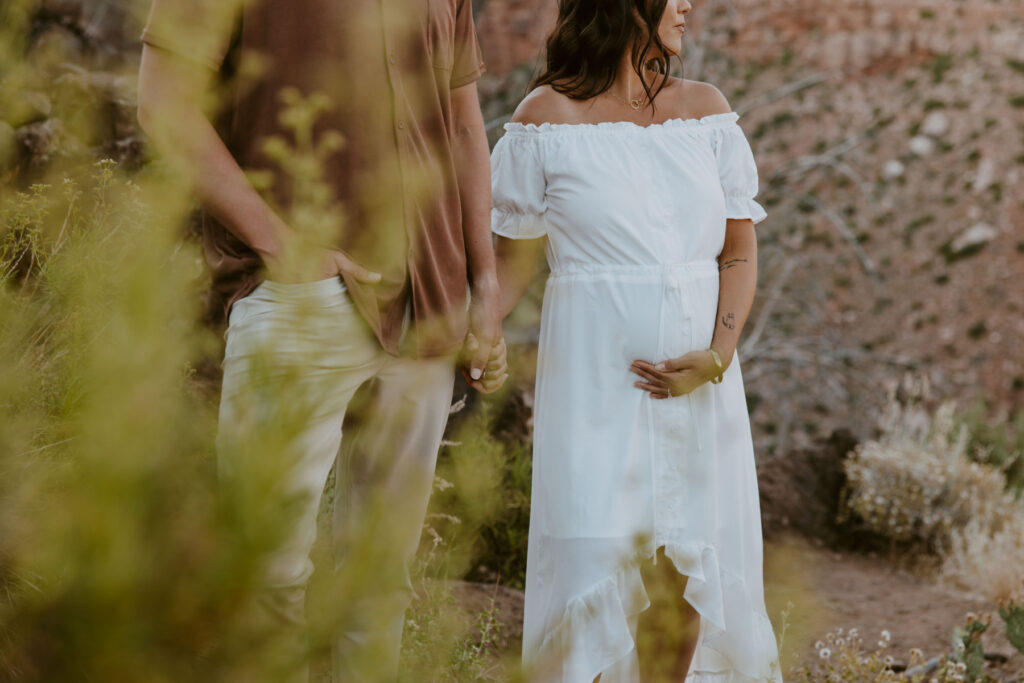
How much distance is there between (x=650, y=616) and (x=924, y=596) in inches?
138

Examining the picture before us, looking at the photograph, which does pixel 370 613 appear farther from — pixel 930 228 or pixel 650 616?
pixel 930 228

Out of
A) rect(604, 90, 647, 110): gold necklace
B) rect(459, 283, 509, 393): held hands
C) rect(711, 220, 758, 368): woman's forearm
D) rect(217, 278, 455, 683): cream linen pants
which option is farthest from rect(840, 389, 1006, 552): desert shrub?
rect(217, 278, 455, 683): cream linen pants

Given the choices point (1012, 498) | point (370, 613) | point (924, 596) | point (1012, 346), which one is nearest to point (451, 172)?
point (370, 613)

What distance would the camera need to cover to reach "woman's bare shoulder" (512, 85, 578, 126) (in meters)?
2.30

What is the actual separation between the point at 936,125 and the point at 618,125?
17.8m

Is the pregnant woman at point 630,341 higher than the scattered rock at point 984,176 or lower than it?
higher

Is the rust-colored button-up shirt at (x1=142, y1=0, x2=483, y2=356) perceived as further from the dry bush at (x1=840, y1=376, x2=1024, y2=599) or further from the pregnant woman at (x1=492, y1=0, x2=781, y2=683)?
the dry bush at (x1=840, y1=376, x2=1024, y2=599)

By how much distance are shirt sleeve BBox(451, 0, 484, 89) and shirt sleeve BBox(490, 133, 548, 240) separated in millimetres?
292

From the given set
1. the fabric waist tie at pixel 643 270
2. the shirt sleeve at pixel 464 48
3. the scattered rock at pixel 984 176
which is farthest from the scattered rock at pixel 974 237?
the shirt sleeve at pixel 464 48

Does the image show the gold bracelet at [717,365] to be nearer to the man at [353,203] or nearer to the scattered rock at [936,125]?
the man at [353,203]

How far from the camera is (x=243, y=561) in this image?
551 mm

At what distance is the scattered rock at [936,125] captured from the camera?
58.6 feet

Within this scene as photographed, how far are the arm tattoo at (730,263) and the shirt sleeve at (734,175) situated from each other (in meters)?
0.10

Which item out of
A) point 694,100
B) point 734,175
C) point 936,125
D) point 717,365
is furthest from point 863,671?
point 936,125
